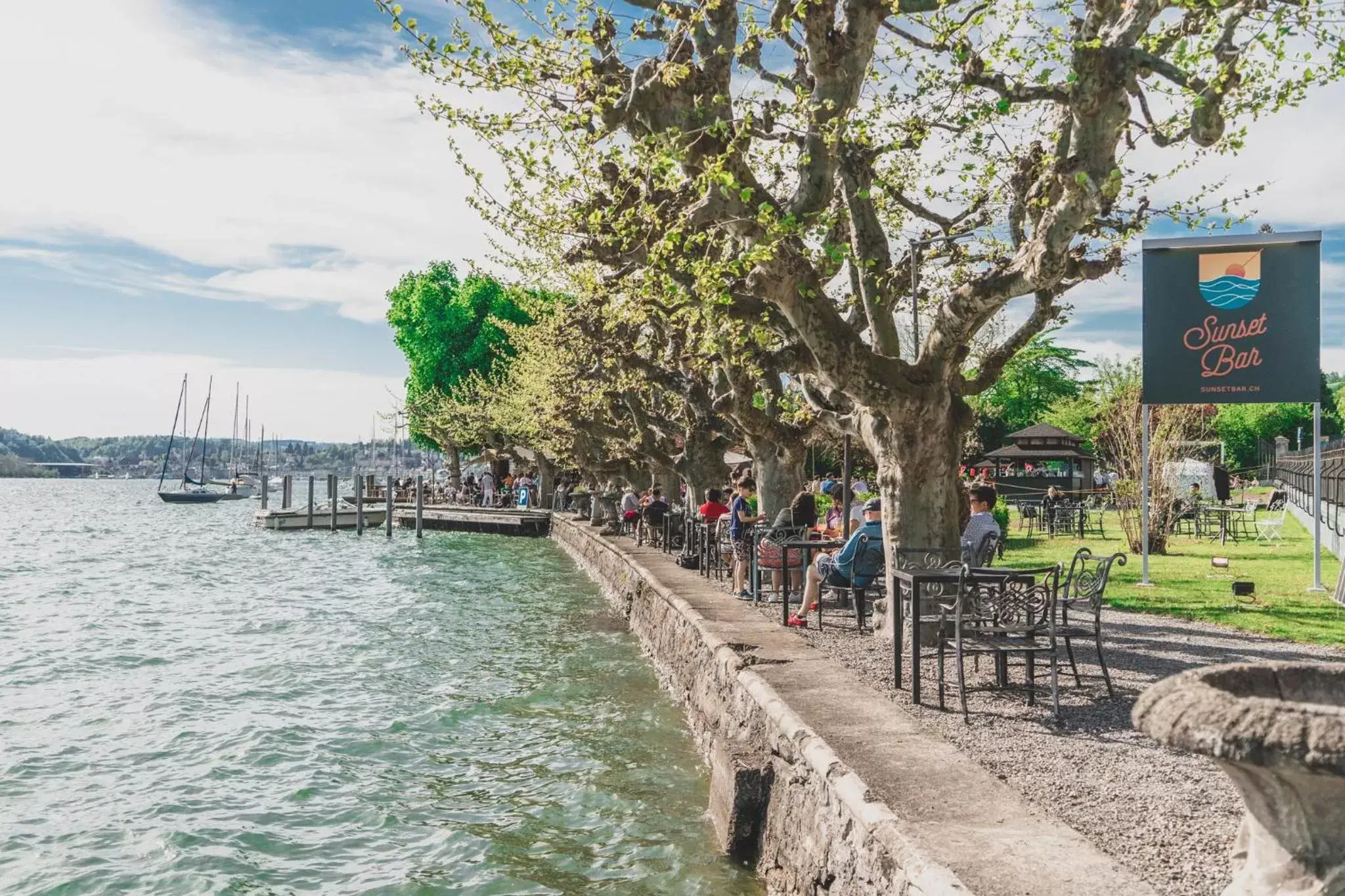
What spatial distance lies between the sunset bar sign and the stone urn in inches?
468

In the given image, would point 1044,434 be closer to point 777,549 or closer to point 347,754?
point 777,549

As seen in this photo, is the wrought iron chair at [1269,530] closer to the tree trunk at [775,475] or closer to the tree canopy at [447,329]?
the tree trunk at [775,475]

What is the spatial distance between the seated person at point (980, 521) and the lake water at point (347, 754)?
130 inches

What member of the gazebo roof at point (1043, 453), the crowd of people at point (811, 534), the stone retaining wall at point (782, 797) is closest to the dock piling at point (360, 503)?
the gazebo roof at point (1043, 453)

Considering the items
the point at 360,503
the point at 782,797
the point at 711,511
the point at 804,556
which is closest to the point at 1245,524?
the point at 711,511

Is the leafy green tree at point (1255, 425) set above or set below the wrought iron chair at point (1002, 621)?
above

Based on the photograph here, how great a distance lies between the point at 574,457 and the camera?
33750 millimetres

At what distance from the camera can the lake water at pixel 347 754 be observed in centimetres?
710

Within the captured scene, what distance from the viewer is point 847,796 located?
502 cm

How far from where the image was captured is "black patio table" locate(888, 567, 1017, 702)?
7344 millimetres

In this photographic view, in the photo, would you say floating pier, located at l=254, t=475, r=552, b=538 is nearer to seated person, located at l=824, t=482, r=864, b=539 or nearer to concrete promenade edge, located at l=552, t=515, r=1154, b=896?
seated person, located at l=824, t=482, r=864, b=539

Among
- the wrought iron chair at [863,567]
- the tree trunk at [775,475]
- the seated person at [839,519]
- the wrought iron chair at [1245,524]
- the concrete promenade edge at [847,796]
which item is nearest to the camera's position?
the concrete promenade edge at [847,796]

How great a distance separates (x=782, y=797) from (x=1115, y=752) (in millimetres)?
1947

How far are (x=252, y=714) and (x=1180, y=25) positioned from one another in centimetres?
1141
